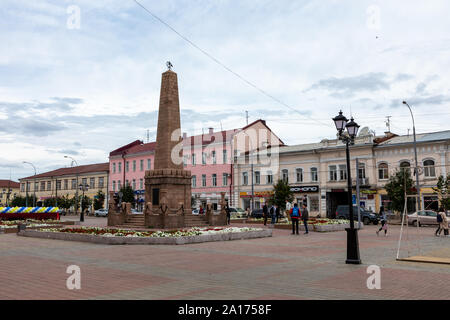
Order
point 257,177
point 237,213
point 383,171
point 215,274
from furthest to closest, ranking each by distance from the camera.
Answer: point 257,177 → point 237,213 → point 383,171 → point 215,274

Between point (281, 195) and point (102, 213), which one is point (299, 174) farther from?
point (102, 213)

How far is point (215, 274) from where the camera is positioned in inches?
381

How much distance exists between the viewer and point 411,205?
41406mm

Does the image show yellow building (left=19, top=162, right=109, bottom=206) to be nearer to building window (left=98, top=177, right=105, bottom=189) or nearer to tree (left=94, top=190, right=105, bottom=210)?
building window (left=98, top=177, right=105, bottom=189)

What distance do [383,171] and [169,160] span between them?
27.9 metres

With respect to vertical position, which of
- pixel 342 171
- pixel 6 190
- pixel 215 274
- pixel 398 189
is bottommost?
pixel 215 274

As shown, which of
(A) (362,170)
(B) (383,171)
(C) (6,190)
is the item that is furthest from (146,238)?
(C) (6,190)

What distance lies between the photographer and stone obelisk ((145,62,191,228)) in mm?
25391

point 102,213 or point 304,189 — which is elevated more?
point 304,189

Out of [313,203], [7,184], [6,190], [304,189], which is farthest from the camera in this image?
[7,184]

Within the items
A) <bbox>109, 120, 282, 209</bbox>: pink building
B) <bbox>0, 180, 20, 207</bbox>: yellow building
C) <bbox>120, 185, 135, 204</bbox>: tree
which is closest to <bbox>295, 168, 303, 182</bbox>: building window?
<bbox>109, 120, 282, 209</bbox>: pink building

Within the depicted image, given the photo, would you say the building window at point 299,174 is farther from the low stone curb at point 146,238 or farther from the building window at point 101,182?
the building window at point 101,182
